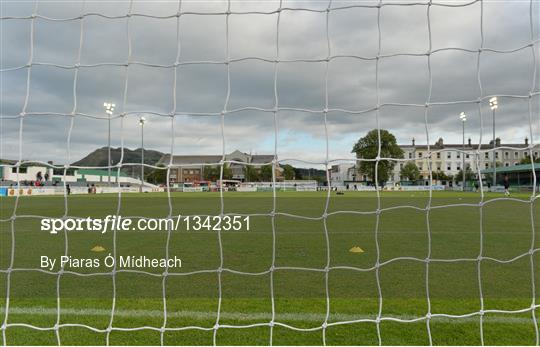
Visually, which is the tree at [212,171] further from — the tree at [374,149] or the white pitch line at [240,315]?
the tree at [374,149]

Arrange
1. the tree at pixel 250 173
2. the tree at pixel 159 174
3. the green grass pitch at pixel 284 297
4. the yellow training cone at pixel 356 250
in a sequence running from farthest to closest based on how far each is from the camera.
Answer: the tree at pixel 250 173 < the yellow training cone at pixel 356 250 < the tree at pixel 159 174 < the green grass pitch at pixel 284 297

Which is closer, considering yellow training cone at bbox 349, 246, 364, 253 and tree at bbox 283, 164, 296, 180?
tree at bbox 283, 164, 296, 180


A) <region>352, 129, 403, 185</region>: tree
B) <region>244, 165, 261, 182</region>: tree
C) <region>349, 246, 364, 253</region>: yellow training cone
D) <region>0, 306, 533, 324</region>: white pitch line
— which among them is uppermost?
<region>244, 165, 261, 182</region>: tree

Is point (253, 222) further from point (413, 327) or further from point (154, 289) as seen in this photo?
point (413, 327)

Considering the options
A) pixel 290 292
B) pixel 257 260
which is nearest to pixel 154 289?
pixel 290 292

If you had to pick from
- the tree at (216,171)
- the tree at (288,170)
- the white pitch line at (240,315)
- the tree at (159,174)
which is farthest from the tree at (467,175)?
the white pitch line at (240,315)

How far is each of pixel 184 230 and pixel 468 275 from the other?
6181 mm

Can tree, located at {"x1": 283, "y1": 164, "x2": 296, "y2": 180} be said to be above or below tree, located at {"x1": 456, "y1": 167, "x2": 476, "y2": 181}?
below

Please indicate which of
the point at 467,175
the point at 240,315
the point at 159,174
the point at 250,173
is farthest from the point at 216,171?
the point at 467,175

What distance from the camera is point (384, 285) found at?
14.4ft

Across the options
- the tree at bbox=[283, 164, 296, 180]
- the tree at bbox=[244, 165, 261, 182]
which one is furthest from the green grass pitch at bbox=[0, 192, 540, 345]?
the tree at bbox=[244, 165, 261, 182]

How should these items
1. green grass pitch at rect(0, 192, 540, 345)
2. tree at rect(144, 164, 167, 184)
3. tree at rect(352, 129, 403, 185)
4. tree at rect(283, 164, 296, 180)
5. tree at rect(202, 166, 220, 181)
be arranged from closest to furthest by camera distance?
green grass pitch at rect(0, 192, 540, 345)
tree at rect(144, 164, 167, 184)
tree at rect(352, 129, 403, 185)
tree at rect(283, 164, 296, 180)
tree at rect(202, 166, 220, 181)

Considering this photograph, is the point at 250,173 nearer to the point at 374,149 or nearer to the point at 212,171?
the point at 212,171

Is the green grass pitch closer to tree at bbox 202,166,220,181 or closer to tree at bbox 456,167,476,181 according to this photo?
tree at bbox 202,166,220,181
